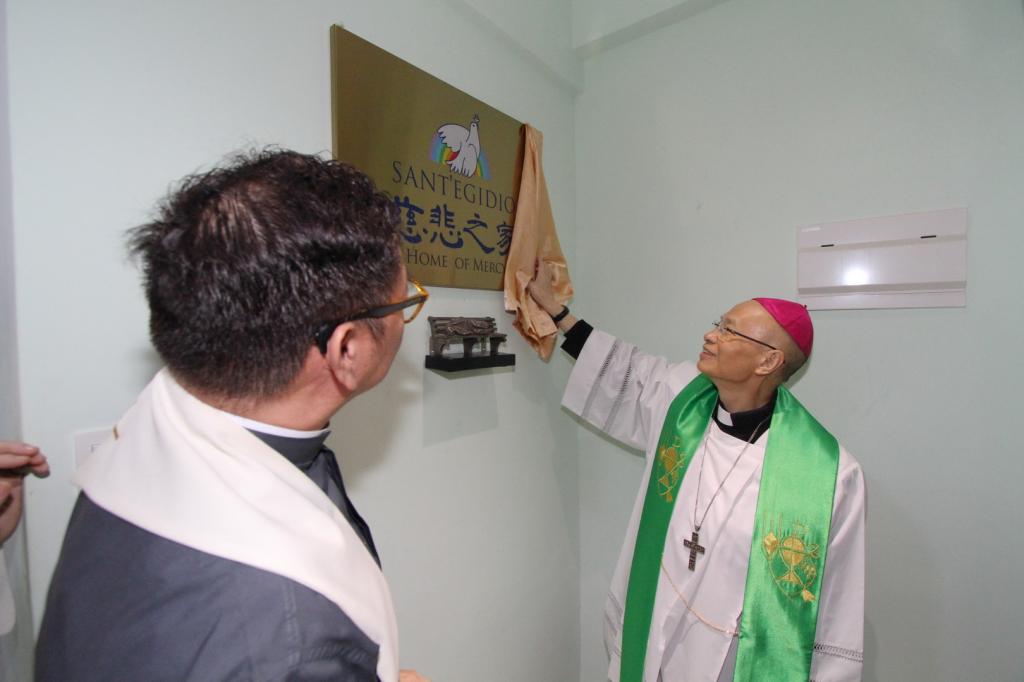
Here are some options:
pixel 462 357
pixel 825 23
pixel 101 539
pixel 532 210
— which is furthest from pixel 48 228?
pixel 825 23

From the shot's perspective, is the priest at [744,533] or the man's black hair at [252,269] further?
the priest at [744,533]

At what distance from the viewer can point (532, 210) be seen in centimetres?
134

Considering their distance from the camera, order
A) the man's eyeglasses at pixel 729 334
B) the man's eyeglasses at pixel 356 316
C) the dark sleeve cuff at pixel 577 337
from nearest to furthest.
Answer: the man's eyeglasses at pixel 356 316, the man's eyeglasses at pixel 729 334, the dark sleeve cuff at pixel 577 337

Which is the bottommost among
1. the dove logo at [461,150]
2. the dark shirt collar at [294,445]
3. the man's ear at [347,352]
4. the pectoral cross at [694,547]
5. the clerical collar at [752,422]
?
the pectoral cross at [694,547]

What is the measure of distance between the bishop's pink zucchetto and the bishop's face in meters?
0.02

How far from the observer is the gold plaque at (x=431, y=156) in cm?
92

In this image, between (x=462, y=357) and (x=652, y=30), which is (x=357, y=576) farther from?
(x=652, y=30)

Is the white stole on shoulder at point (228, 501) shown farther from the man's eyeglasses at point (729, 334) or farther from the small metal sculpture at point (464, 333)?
the man's eyeglasses at point (729, 334)

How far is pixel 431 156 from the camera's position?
1.08m

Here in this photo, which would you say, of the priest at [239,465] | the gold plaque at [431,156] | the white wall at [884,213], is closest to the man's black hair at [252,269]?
the priest at [239,465]

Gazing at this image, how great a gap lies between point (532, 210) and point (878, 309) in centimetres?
100

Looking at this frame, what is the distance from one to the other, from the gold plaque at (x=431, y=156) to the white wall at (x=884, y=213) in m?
0.55

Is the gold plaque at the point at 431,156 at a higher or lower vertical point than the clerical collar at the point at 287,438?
higher

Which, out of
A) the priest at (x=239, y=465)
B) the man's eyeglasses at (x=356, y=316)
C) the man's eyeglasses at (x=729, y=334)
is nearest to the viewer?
the priest at (x=239, y=465)
